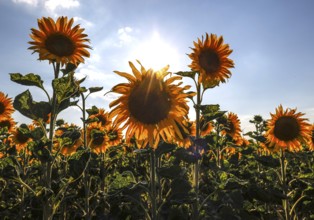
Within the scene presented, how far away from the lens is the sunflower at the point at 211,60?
4.77 metres

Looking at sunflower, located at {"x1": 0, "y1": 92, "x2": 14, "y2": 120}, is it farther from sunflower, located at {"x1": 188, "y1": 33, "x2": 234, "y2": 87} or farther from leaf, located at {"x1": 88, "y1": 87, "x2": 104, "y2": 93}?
sunflower, located at {"x1": 188, "y1": 33, "x2": 234, "y2": 87}

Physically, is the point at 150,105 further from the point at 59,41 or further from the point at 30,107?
the point at 59,41

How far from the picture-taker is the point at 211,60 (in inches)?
199

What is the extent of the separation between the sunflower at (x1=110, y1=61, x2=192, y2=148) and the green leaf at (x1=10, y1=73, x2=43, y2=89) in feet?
2.96

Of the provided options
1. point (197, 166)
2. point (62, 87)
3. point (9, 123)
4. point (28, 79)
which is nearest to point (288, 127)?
point (197, 166)

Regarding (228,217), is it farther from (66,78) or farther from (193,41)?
(193,41)

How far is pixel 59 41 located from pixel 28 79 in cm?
121

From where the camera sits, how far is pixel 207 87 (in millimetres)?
4695

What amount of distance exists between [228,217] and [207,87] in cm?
209

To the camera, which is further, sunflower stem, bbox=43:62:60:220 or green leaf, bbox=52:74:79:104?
green leaf, bbox=52:74:79:104

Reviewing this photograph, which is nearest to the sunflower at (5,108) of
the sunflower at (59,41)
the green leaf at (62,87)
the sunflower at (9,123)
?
the sunflower at (9,123)

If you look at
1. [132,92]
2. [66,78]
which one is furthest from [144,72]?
[66,78]

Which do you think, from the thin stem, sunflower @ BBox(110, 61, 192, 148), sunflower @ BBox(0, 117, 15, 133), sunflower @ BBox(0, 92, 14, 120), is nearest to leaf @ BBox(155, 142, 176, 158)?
sunflower @ BBox(110, 61, 192, 148)

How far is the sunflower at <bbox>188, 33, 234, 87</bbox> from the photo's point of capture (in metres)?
4.77
